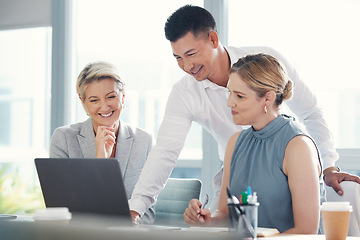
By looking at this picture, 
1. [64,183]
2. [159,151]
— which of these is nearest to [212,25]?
[159,151]

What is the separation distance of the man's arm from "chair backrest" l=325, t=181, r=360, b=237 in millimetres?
711

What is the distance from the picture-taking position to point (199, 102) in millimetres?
2516

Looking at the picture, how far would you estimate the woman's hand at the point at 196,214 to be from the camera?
1.73 meters

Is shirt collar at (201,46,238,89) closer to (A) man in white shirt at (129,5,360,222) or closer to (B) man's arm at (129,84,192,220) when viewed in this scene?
(A) man in white shirt at (129,5,360,222)

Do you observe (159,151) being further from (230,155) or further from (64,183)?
(64,183)

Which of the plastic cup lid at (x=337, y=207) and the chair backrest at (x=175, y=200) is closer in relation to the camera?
the plastic cup lid at (x=337, y=207)

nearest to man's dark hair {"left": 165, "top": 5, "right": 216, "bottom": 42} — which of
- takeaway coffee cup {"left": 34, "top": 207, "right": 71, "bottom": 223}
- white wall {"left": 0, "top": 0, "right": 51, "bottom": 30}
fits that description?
takeaway coffee cup {"left": 34, "top": 207, "right": 71, "bottom": 223}

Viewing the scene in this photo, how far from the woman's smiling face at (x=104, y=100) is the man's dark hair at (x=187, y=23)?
0.49 metres

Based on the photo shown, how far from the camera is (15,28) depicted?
14.5 ft

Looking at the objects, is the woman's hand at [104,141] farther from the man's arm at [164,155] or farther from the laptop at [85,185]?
the laptop at [85,185]

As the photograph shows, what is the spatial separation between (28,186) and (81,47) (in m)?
1.25

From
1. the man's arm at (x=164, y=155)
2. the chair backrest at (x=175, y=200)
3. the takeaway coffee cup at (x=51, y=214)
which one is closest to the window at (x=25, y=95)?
the chair backrest at (x=175, y=200)

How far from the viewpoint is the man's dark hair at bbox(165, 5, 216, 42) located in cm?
233

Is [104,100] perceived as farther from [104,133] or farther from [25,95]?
[25,95]
